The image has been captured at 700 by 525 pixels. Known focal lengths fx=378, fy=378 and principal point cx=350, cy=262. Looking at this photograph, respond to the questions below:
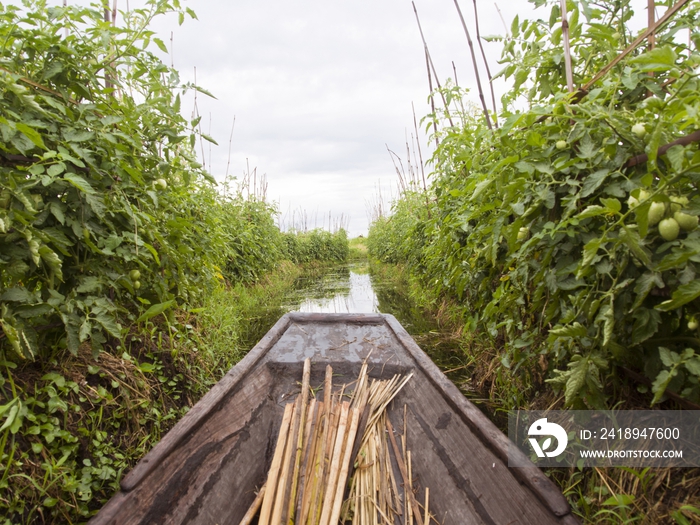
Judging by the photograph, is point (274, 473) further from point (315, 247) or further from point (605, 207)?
point (315, 247)

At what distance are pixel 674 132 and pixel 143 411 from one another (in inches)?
89.9

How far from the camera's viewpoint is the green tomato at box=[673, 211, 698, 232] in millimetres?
874

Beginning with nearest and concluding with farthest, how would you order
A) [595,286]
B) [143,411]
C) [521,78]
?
[595,286]
[521,78]
[143,411]

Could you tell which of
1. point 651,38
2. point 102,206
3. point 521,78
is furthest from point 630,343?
point 102,206

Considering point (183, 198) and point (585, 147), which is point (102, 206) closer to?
point (183, 198)

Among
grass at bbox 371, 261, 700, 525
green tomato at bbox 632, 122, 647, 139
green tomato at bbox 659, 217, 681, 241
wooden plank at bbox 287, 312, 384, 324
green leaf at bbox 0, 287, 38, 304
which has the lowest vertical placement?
grass at bbox 371, 261, 700, 525

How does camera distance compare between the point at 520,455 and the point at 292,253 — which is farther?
the point at 292,253

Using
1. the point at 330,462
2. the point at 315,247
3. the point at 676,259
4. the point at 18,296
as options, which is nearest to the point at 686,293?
the point at 676,259

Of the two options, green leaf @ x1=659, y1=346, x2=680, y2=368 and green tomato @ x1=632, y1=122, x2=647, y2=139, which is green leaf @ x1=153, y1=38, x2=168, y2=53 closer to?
green tomato @ x1=632, y1=122, x2=647, y2=139

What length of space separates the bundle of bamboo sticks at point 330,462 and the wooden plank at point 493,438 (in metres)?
0.31

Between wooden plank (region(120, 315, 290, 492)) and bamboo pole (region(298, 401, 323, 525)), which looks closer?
wooden plank (region(120, 315, 290, 492))

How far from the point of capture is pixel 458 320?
11.1 ft

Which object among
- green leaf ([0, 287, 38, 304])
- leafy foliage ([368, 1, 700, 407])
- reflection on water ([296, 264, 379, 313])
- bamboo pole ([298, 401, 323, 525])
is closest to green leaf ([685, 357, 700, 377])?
leafy foliage ([368, 1, 700, 407])

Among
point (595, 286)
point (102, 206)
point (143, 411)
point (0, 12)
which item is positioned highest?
point (0, 12)
